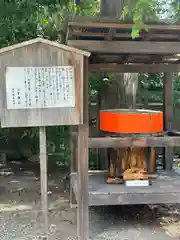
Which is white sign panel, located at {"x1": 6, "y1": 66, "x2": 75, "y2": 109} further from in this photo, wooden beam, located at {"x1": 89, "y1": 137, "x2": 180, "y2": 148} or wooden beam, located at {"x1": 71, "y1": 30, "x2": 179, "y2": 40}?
wooden beam, located at {"x1": 89, "y1": 137, "x2": 180, "y2": 148}

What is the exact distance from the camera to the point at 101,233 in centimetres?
374

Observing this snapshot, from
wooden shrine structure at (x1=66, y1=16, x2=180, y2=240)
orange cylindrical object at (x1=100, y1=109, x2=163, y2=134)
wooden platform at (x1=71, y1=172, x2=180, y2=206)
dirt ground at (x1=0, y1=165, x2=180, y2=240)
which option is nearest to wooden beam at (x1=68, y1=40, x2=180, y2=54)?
wooden shrine structure at (x1=66, y1=16, x2=180, y2=240)

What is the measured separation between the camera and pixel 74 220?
13.6 feet

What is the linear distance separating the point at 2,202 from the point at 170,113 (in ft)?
8.97

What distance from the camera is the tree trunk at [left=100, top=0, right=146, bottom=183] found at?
4.09 meters

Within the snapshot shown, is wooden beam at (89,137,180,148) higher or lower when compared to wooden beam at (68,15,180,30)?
lower

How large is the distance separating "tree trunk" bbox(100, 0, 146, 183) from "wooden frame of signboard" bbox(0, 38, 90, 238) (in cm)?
94

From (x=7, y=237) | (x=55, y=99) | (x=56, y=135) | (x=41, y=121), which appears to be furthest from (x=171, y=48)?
(x=56, y=135)

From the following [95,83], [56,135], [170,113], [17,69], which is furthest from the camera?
[56,135]

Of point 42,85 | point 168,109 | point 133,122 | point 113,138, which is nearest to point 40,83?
point 42,85

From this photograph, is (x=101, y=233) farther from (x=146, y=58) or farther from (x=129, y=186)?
(x=146, y=58)

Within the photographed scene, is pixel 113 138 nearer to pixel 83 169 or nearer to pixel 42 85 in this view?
pixel 83 169

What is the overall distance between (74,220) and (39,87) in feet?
6.05

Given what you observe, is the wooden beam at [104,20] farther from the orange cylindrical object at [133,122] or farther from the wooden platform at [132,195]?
the wooden platform at [132,195]
